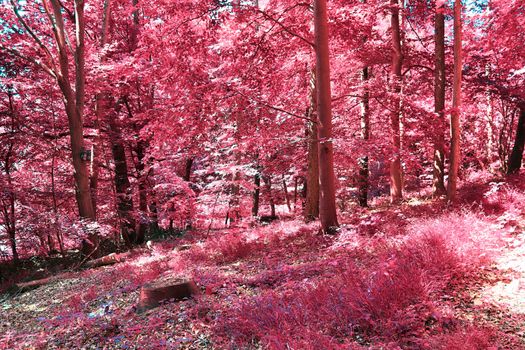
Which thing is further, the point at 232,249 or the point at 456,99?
the point at 232,249

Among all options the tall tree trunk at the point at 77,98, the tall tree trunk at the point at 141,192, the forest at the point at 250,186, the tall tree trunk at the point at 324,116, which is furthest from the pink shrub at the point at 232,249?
the tall tree trunk at the point at 141,192

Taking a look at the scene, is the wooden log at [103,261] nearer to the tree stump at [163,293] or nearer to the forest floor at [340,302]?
the forest floor at [340,302]

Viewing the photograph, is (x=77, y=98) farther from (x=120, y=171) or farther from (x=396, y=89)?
(x=396, y=89)

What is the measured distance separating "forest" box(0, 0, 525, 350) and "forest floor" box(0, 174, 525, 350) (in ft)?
0.09

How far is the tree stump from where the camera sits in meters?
4.97

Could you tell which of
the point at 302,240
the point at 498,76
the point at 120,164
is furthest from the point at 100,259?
the point at 498,76

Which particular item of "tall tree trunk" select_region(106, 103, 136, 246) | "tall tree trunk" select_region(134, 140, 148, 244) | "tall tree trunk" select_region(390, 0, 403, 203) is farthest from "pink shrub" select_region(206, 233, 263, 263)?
"tall tree trunk" select_region(106, 103, 136, 246)

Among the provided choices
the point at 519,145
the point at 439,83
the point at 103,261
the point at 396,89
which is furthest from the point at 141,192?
the point at 519,145

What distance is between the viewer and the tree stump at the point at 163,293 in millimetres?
4969

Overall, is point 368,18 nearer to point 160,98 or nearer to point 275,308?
point 160,98

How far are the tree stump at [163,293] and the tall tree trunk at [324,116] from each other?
3484mm

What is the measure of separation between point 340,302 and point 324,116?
4.48m

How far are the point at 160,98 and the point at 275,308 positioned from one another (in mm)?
11938

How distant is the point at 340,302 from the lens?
3709 mm
